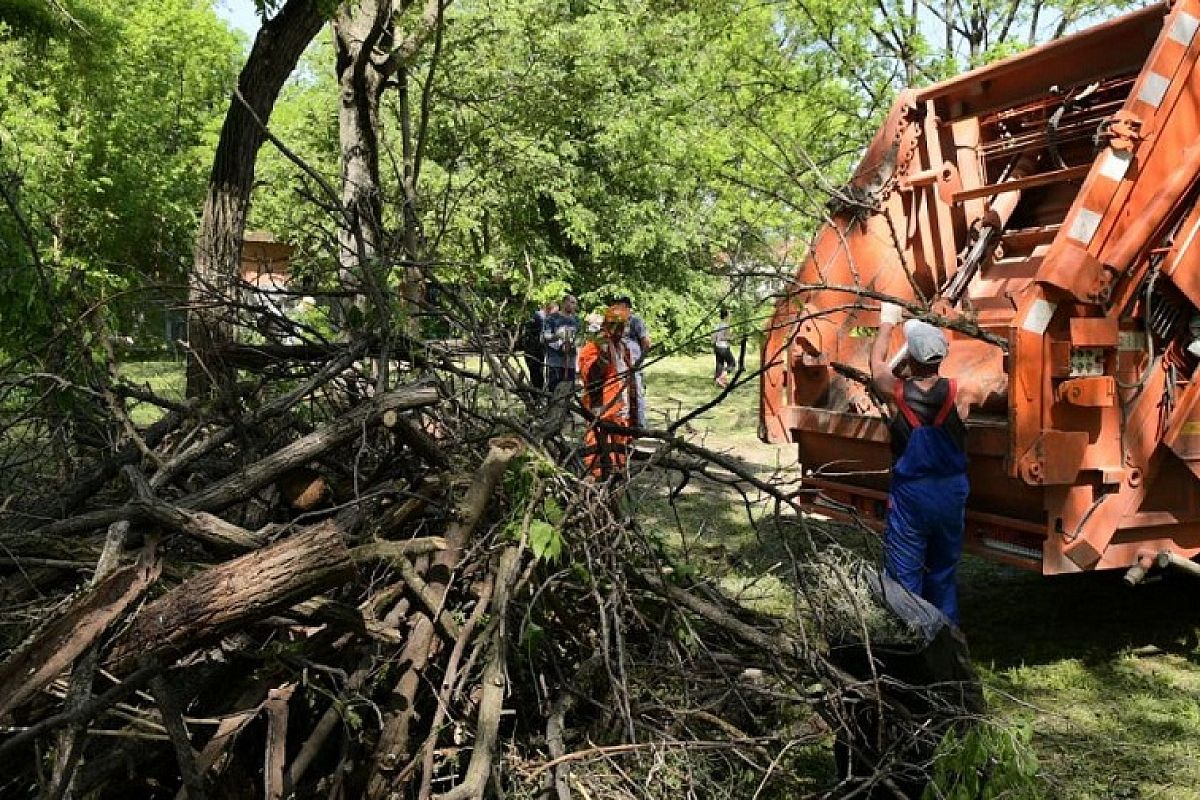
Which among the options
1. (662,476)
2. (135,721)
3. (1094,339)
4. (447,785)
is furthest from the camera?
(1094,339)

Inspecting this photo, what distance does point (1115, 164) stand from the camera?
4.52 metres

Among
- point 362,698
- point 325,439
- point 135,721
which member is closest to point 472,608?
point 362,698

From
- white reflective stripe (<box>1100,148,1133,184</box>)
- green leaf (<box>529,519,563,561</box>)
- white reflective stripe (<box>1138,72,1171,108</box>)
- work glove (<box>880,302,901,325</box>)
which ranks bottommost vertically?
green leaf (<box>529,519,563,561</box>)

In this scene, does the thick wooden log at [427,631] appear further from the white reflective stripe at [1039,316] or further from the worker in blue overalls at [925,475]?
the white reflective stripe at [1039,316]

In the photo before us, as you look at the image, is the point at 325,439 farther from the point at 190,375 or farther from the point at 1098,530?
the point at 1098,530

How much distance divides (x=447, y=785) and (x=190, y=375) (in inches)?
108

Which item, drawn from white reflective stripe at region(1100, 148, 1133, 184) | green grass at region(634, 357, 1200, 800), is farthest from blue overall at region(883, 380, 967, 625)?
white reflective stripe at region(1100, 148, 1133, 184)

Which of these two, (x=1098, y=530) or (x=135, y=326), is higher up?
(x=135, y=326)

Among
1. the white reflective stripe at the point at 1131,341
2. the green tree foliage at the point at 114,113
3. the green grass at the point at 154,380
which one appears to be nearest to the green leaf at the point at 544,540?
the green grass at the point at 154,380

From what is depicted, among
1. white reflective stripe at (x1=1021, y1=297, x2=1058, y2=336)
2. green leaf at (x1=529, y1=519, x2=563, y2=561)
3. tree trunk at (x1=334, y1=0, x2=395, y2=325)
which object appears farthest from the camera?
tree trunk at (x1=334, y1=0, x2=395, y2=325)

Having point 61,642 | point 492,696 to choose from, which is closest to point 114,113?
point 61,642

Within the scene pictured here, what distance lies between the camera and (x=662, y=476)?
3566 millimetres

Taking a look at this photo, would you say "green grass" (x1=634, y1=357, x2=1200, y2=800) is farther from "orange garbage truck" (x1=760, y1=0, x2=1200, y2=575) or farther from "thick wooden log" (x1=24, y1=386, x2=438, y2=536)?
"thick wooden log" (x1=24, y1=386, x2=438, y2=536)

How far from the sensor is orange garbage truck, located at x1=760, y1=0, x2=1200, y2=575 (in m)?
4.41
